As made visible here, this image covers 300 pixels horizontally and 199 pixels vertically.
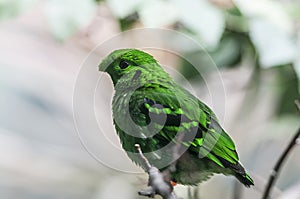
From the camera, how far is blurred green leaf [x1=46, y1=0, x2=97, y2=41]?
87cm

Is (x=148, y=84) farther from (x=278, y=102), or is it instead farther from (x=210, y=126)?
(x=278, y=102)

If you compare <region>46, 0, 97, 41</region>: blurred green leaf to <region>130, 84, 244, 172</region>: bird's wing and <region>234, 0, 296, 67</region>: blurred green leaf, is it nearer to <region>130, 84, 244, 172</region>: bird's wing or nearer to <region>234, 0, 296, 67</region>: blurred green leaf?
<region>234, 0, 296, 67</region>: blurred green leaf

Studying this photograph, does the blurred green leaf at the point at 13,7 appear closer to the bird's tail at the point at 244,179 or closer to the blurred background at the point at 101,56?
the blurred background at the point at 101,56

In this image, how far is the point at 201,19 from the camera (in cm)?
89

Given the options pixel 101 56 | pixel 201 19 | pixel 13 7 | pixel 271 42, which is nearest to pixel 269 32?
pixel 271 42

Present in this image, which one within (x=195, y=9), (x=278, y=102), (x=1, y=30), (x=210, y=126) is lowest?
(x=210, y=126)

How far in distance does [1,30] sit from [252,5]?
118cm

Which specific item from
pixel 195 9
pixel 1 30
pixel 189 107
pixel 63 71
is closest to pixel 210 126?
pixel 189 107

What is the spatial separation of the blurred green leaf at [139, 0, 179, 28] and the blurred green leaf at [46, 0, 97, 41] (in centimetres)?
7

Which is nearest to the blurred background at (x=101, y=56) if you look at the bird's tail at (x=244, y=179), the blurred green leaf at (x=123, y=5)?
the blurred green leaf at (x=123, y=5)

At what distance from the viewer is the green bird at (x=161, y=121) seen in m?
0.40

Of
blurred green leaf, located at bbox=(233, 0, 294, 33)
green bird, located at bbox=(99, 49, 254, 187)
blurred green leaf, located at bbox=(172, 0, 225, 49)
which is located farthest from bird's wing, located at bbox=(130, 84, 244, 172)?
blurred green leaf, located at bbox=(233, 0, 294, 33)

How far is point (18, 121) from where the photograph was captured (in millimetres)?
1886

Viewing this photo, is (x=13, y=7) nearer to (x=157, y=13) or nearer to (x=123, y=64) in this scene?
(x=157, y=13)
